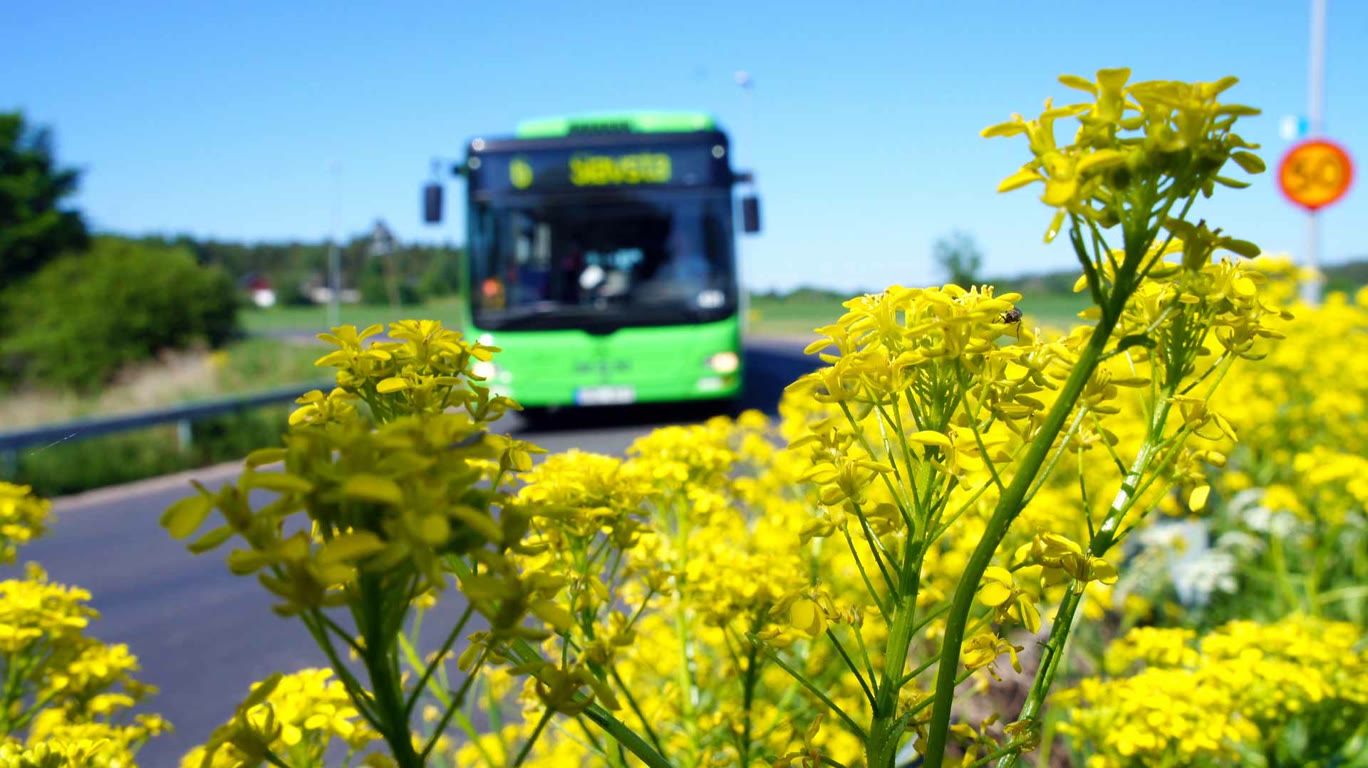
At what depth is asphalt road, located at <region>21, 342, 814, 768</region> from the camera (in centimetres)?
410

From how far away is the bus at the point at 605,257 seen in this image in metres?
9.64

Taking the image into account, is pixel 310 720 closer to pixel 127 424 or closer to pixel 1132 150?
pixel 1132 150

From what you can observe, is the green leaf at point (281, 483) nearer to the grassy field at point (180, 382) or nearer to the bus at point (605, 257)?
the bus at point (605, 257)

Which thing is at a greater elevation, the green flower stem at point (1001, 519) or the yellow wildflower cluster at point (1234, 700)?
the green flower stem at point (1001, 519)

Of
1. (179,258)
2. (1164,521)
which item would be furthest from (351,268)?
(1164,521)

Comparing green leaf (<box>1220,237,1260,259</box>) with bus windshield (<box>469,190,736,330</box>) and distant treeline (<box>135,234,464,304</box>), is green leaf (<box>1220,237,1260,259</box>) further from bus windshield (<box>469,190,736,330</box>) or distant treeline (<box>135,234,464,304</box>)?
distant treeline (<box>135,234,464,304</box>)

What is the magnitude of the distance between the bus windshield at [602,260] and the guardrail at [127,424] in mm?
2113

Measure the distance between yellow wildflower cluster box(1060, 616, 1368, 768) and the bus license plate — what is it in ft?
26.6

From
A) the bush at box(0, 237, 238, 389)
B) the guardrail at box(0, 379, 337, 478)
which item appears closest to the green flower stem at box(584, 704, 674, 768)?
the guardrail at box(0, 379, 337, 478)

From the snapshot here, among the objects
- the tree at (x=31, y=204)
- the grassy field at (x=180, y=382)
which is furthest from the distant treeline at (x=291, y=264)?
the grassy field at (x=180, y=382)

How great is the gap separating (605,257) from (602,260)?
0.05m

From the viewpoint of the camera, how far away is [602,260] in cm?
997

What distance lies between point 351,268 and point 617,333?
119ft

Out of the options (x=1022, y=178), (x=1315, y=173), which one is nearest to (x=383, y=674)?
(x=1022, y=178)
